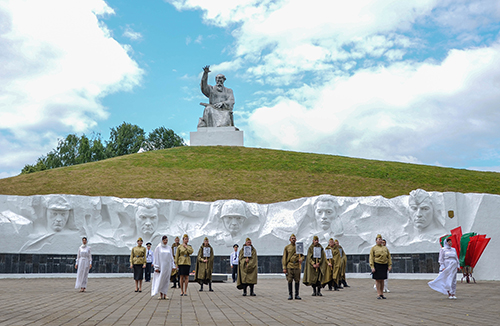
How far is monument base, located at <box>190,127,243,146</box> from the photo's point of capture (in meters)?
35.2

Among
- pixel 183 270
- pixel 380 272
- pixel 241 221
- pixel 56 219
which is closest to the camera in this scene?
pixel 380 272

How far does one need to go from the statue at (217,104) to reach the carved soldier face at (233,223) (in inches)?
673

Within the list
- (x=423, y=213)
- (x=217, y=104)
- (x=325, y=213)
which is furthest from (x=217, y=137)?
(x=423, y=213)

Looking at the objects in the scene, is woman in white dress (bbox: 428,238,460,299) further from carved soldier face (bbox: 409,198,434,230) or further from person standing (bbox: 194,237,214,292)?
carved soldier face (bbox: 409,198,434,230)

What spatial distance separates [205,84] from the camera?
36188mm

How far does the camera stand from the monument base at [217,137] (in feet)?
116

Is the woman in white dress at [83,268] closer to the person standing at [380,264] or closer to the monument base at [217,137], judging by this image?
the person standing at [380,264]

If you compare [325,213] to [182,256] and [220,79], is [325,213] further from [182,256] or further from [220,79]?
[220,79]

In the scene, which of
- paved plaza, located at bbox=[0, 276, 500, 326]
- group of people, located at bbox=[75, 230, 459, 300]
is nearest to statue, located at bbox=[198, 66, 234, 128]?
group of people, located at bbox=[75, 230, 459, 300]

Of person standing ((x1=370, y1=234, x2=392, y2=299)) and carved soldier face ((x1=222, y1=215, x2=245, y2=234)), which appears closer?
person standing ((x1=370, y1=234, x2=392, y2=299))

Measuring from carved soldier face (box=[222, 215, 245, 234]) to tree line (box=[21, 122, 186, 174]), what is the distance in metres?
42.3

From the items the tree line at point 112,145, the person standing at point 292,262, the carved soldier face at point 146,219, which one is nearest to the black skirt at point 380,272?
the person standing at point 292,262

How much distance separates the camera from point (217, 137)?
116ft

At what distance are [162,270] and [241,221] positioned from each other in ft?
29.8
